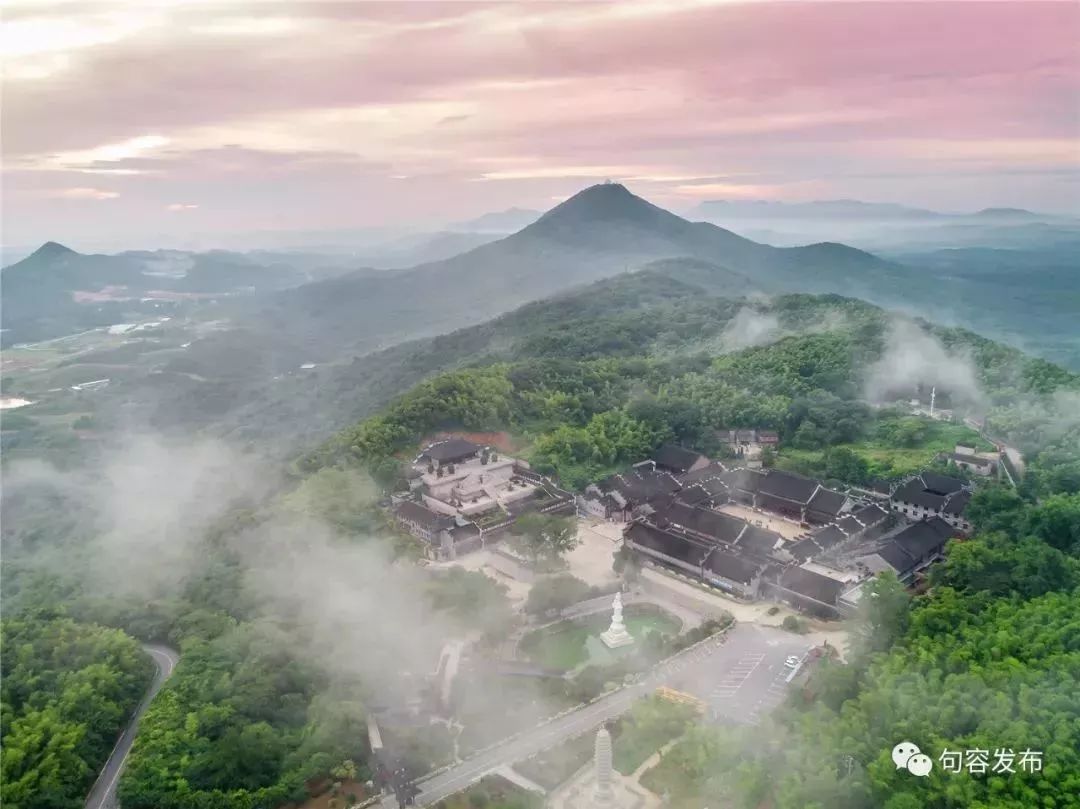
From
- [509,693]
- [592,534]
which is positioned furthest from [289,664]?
[592,534]

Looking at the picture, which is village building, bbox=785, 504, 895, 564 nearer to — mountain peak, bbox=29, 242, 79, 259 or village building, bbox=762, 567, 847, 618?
village building, bbox=762, 567, 847, 618

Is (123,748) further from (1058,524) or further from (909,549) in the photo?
(1058,524)

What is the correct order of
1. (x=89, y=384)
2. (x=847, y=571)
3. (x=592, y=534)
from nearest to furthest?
(x=847, y=571) < (x=592, y=534) < (x=89, y=384)

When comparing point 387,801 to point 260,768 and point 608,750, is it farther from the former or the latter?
point 608,750

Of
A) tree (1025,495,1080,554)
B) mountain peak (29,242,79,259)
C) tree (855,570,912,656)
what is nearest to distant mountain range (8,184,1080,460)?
mountain peak (29,242,79,259)

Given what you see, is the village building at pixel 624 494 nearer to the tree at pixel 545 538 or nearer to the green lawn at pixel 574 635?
the tree at pixel 545 538

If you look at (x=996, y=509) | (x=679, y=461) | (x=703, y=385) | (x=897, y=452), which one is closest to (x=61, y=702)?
(x=679, y=461)
